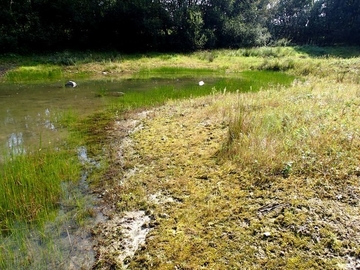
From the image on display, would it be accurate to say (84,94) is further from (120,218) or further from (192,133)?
(120,218)

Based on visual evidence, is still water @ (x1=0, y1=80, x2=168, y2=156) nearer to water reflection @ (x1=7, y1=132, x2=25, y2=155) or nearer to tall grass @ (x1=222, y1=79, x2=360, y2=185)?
water reflection @ (x1=7, y1=132, x2=25, y2=155)

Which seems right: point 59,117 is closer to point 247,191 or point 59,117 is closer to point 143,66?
point 247,191

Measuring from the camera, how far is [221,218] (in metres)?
3.31

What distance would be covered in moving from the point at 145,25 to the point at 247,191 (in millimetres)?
28345

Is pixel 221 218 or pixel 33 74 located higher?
pixel 33 74

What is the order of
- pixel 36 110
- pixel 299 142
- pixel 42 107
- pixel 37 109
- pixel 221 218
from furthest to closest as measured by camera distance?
1. pixel 42 107
2. pixel 37 109
3. pixel 36 110
4. pixel 299 142
5. pixel 221 218

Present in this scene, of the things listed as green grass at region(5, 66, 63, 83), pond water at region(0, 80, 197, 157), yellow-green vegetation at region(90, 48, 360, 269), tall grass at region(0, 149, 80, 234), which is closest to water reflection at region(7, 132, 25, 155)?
pond water at region(0, 80, 197, 157)

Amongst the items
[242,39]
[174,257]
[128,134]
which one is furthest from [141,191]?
[242,39]

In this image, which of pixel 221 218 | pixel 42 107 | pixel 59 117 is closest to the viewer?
pixel 221 218

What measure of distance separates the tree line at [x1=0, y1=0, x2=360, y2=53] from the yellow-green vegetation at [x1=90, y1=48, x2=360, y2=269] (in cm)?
2397

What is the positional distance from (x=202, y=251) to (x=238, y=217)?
662 millimetres

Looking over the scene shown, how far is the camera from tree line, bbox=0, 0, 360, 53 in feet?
82.4

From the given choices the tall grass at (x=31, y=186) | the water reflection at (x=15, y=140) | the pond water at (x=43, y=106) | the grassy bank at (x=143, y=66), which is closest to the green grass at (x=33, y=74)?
→ the grassy bank at (x=143, y=66)

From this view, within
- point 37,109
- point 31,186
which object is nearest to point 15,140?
point 31,186
